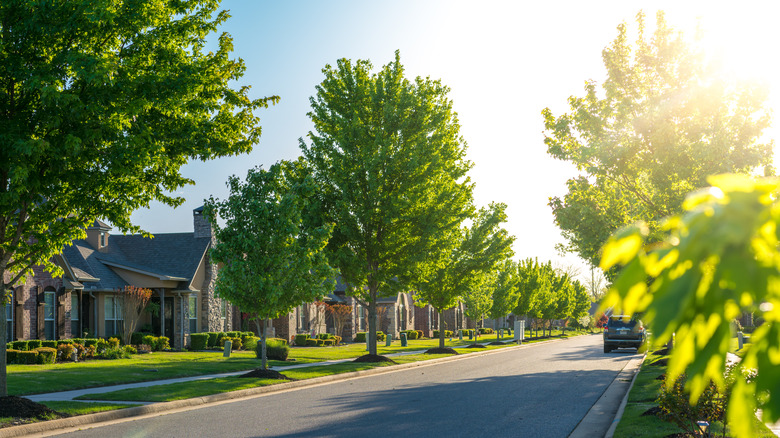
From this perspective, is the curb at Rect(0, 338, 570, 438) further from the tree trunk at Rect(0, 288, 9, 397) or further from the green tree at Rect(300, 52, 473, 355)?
the green tree at Rect(300, 52, 473, 355)

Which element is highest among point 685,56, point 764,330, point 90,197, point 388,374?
point 685,56

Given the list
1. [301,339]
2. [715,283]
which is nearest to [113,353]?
[301,339]

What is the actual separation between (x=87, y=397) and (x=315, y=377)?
798cm

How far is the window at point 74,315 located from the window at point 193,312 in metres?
7.07

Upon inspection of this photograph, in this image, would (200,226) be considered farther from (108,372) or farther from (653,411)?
(653,411)

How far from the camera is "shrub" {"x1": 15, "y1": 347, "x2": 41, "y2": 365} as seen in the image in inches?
1048

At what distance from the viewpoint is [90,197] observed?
45.4ft

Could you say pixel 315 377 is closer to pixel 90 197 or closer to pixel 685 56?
pixel 90 197

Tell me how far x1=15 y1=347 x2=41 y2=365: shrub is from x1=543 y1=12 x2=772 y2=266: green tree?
65.0ft

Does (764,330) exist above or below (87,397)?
above

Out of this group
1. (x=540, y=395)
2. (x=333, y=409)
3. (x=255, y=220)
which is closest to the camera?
(x=333, y=409)

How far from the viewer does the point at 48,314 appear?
34312 millimetres

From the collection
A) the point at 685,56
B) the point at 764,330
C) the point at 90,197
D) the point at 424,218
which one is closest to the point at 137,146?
the point at 90,197

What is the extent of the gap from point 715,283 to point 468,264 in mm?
39136
